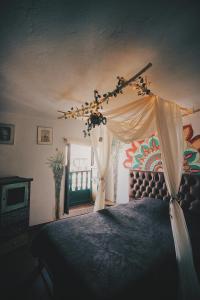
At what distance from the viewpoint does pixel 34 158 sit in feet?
12.4

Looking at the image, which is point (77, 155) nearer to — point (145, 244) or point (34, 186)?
point (34, 186)

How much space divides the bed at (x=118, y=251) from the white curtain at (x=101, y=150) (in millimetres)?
375

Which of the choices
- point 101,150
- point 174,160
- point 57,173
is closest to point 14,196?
point 57,173

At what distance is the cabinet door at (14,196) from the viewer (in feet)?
8.93

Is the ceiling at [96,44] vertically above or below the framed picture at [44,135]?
above

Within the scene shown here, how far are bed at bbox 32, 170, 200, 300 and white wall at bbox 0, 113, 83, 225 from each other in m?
1.76

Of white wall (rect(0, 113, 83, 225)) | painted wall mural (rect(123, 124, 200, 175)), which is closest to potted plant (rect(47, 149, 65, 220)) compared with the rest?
white wall (rect(0, 113, 83, 225))

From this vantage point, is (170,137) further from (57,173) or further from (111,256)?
(57,173)

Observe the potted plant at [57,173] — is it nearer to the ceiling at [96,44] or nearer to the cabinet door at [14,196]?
the cabinet door at [14,196]

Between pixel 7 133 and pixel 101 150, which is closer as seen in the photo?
pixel 101 150

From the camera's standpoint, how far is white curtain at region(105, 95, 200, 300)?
150 cm

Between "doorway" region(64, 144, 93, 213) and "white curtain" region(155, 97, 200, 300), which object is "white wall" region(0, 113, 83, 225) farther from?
"white curtain" region(155, 97, 200, 300)

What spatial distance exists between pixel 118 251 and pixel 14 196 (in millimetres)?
2200

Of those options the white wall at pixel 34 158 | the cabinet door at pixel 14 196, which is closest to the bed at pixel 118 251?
the cabinet door at pixel 14 196
